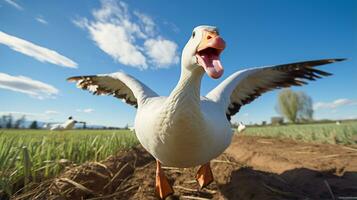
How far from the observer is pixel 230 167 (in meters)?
3.83

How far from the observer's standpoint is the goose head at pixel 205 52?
5.42ft

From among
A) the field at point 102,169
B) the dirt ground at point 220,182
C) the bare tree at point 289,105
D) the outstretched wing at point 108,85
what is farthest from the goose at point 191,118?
the bare tree at point 289,105


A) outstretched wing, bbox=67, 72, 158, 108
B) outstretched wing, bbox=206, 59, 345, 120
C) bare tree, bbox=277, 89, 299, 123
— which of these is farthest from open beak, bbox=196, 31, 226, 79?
bare tree, bbox=277, 89, 299, 123

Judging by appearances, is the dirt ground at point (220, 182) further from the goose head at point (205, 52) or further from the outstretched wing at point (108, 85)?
the goose head at point (205, 52)

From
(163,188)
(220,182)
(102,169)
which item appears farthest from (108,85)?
(220,182)

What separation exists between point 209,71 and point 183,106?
498 millimetres

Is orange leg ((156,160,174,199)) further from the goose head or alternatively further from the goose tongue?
the goose tongue

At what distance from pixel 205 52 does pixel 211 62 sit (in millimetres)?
124

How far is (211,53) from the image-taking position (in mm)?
1821

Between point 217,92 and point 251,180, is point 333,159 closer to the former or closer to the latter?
point 251,180

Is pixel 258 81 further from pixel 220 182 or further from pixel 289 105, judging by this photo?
pixel 289 105

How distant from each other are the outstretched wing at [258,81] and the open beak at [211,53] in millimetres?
1591

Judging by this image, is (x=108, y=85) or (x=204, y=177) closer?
(x=204, y=177)

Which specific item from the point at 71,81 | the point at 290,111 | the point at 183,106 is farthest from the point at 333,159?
the point at 290,111
